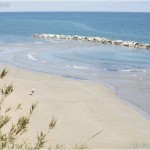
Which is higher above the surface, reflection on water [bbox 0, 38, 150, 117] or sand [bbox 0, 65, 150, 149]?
sand [bbox 0, 65, 150, 149]

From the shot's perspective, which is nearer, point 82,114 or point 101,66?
point 82,114

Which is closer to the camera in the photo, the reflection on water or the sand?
the sand

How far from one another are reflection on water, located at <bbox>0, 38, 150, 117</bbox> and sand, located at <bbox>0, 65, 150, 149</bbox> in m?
1.38

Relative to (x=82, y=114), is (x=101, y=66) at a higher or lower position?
lower

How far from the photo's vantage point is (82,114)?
16.0 m

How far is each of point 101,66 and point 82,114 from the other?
590 inches

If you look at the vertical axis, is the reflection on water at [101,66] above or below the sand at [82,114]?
below

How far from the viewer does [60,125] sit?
1401cm

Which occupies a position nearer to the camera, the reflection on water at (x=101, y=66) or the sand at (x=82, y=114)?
the sand at (x=82, y=114)

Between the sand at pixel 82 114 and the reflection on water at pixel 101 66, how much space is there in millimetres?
1380

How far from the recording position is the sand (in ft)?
42.4

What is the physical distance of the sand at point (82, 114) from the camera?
12922mm

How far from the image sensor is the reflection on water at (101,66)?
21558 millimetres

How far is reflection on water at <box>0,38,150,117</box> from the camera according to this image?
70.7 feet
